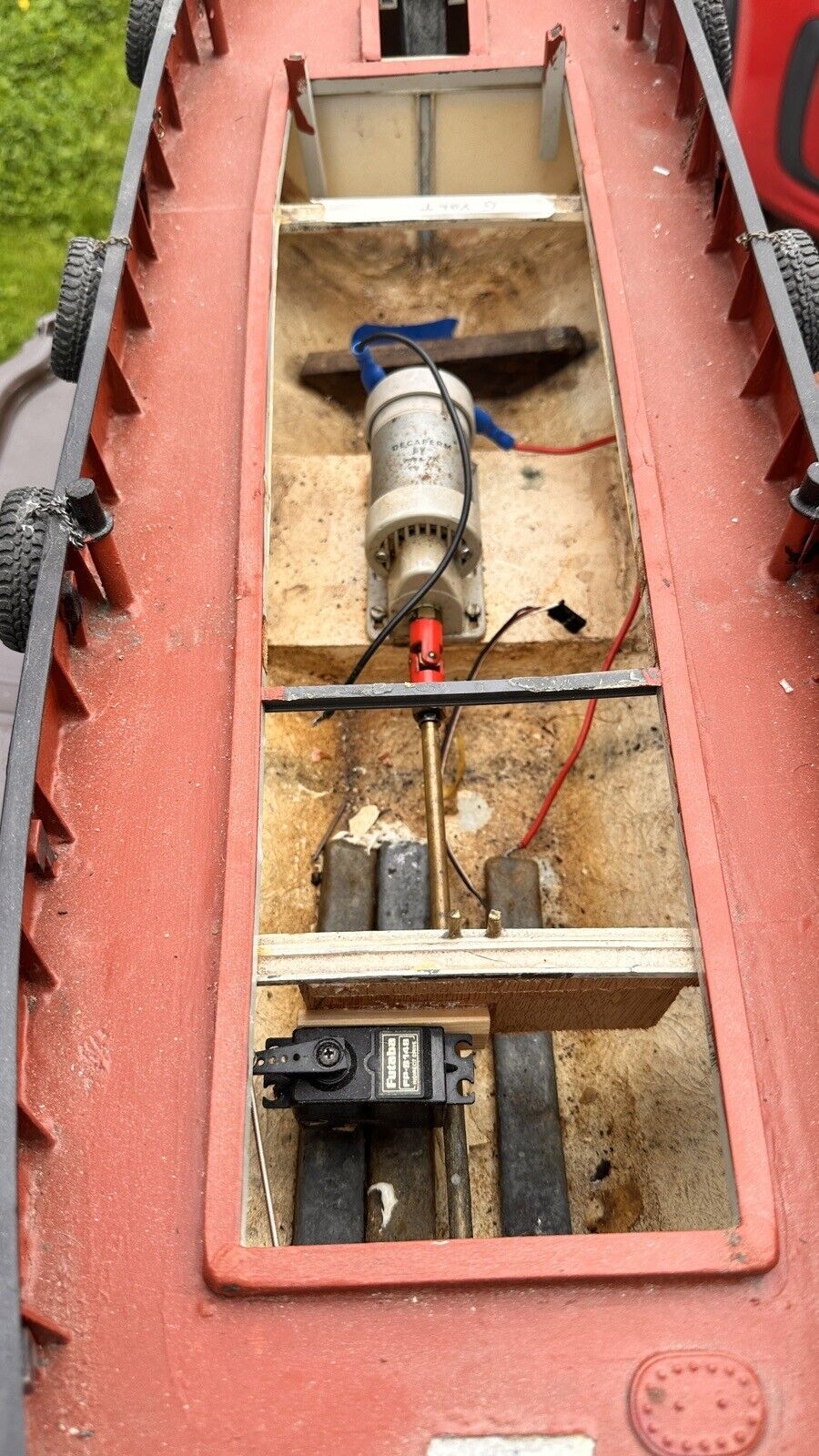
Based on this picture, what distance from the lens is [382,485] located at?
10.7ft

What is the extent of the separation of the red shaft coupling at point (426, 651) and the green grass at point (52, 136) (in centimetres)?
333

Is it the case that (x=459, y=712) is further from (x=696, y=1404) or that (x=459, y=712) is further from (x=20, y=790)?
(x=696, y=1404)

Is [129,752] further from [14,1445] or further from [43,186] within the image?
[43,186]

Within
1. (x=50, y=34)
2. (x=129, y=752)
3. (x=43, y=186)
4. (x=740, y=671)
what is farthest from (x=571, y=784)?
(x=50, y=34)

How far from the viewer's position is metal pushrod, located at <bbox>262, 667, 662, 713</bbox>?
7.63 ft

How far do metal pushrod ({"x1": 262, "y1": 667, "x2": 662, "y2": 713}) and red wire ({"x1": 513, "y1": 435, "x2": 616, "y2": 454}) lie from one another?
1.67m

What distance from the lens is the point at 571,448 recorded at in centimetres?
392

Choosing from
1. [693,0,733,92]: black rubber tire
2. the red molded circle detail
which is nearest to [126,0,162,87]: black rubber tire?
[693,0,733,92]: black rubber tire

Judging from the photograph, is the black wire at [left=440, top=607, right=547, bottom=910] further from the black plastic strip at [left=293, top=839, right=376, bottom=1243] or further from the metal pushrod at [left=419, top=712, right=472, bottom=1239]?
the black plastic strip at [left=293, top=839, right=376, bottom=1243]

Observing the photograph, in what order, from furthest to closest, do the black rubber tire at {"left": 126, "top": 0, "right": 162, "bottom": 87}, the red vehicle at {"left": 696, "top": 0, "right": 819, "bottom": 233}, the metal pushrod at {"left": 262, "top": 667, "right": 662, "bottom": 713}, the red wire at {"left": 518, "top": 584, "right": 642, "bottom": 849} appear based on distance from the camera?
the red vehicle at {"left": 696, "top": 0, "right": 819, "bottom": 233}, the black rubber tire at {"left": 126, "top": 0, "right": 162, "bottom": 87}, the red wire at {"left": 518, "top": 584, "right": 642, "bottom": 849}, the metal pushrod at {"left": 262, "top": 667, "right": 662, "bottom": 713}

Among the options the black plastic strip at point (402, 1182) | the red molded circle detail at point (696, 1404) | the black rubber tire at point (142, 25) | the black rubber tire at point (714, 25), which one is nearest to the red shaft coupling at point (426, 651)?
the black plastic strip at point (402, 1182)

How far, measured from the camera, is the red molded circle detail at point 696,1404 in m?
1.64

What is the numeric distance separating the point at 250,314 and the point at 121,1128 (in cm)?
227

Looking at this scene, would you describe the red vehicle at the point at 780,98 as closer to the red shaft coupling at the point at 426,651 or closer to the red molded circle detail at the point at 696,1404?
the red shaft coupling at the point at 426,651
